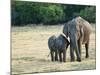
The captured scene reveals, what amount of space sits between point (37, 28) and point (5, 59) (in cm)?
48

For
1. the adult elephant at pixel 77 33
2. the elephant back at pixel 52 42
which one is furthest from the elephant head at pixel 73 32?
the elephant back at pixel 52 42

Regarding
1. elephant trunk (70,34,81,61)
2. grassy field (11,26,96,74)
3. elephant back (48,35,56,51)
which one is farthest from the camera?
elephant trunk (70,34,81,61)

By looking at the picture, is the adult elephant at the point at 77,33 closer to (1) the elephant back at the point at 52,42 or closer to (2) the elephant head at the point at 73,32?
(2) the elephant head at the point at 73,32

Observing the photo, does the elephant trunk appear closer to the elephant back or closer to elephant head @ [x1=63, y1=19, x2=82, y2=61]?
elephant head @ [x1=63, y1=19, x2=82, y2=61]

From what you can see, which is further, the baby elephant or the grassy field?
the baby elephant

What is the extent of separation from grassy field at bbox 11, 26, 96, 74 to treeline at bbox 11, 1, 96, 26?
77mm

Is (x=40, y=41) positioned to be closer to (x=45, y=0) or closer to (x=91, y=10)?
(x=45, y=0)

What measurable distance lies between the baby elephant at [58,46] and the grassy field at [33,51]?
0.04 metres

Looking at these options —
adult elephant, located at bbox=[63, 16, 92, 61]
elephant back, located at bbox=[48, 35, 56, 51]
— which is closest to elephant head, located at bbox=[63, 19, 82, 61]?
A: adult elephant, located at bbox=[63, 16, 92, 61]

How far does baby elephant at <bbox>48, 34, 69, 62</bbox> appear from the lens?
2.47 m

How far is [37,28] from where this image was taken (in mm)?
2416

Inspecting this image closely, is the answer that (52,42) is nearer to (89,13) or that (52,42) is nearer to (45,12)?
(45,12)

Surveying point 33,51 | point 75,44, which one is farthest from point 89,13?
point 33,51

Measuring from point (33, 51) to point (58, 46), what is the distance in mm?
302
